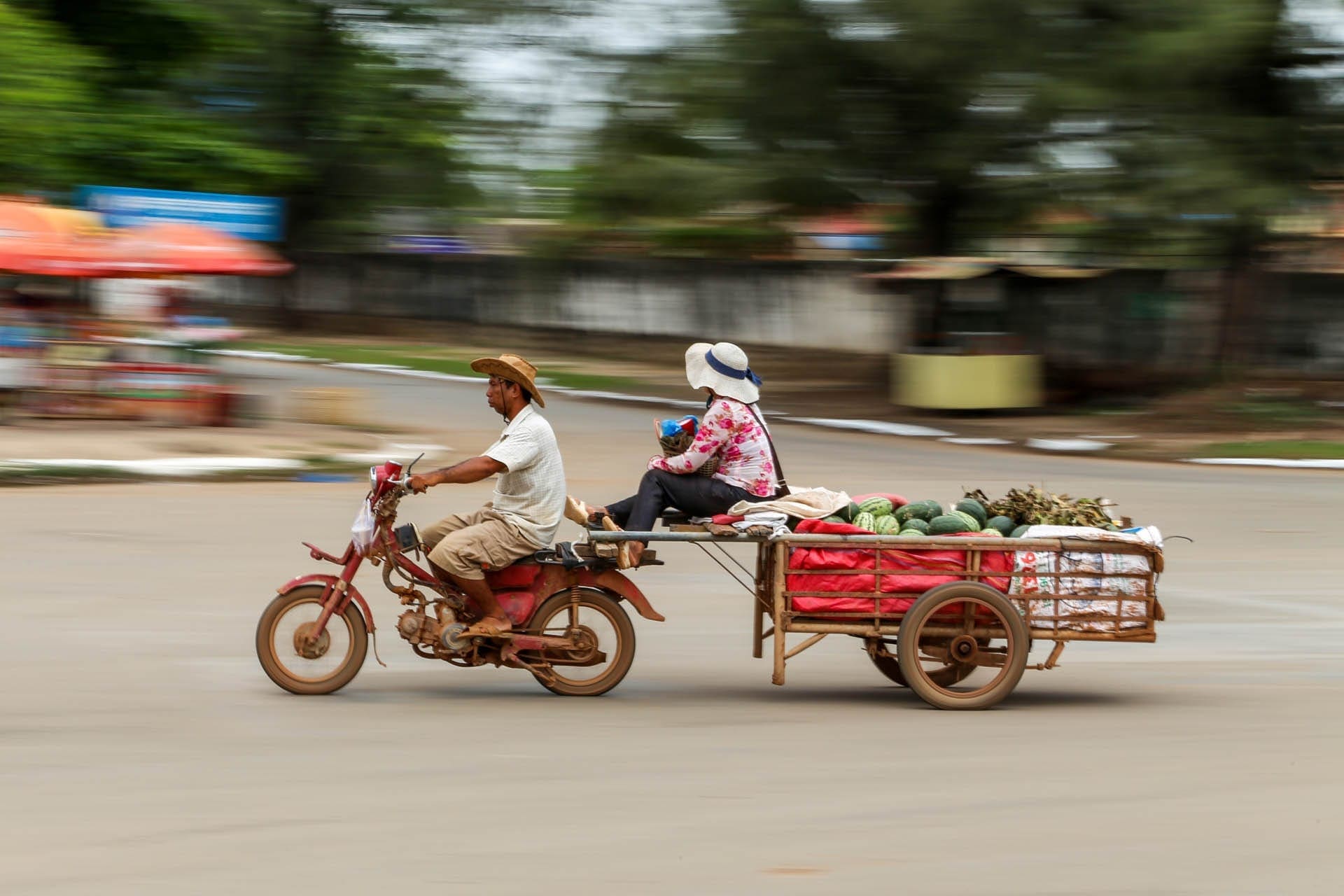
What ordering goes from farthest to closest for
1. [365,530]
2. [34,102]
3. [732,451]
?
[34,102]
[732,451]
[365,530]

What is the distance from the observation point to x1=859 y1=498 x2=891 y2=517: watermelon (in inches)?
313

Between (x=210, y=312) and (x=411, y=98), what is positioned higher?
(x=411, y=98)

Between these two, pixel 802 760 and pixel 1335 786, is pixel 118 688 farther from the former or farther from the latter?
pixel 1335 786

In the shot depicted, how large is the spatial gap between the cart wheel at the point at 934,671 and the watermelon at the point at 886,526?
2.04 feet

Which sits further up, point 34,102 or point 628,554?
point 34,102

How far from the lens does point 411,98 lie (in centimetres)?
3722

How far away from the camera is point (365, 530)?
24.5ft

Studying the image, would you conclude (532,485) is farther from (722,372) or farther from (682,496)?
(722,372)

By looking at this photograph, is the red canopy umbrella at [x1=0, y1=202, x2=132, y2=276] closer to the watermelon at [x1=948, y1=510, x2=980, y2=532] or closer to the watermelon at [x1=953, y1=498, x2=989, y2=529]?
the watermelon at [x1=953, y1=498, x2=989, y2=529]

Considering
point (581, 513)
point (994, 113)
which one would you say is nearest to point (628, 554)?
point (581, 513)

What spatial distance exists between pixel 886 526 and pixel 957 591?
0.50 metres

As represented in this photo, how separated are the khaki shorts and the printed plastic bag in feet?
0.77

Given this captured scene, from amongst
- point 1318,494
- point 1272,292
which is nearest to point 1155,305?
point 1272,292

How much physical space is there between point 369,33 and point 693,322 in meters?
9.91
